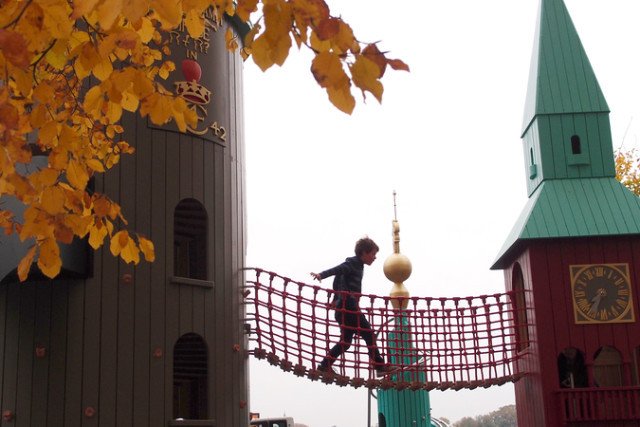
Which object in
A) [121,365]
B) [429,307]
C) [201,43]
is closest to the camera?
[121,365]

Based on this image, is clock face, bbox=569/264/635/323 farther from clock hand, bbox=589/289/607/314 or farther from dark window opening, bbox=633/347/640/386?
dark window opening, bbox=633/347/640/386

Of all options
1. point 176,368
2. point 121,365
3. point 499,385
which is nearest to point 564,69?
point 499,385

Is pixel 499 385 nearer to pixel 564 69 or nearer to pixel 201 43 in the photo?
pixel 564 69

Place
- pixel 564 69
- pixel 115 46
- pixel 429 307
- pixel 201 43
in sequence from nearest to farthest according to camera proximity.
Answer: pixel 115 46 < pixel 201 43 < pixel 429 307 < pixel 564 69

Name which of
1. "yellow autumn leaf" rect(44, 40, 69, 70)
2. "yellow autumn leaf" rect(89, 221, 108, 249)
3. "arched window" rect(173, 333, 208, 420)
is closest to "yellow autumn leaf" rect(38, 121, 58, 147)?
"yellow autumn leaf" rect(44, 40, 69, 70)

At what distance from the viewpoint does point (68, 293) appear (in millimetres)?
10148

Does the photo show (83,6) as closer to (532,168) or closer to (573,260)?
(573,260)

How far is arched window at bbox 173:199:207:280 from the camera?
11375 mm

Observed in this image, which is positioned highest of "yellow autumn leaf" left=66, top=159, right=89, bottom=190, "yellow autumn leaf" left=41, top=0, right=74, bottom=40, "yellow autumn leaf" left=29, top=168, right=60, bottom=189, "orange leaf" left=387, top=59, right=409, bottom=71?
"yellow autumn leaf" left=41, top=0, right=74, bottom=40

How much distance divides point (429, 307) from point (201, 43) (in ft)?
15.0

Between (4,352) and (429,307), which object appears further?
(429,307)

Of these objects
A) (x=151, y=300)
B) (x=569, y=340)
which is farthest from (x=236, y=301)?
Answer: (x=569, y=340)

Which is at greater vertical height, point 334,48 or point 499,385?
point 334,48

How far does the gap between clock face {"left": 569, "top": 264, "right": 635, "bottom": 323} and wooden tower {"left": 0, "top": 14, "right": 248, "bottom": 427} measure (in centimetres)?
468
